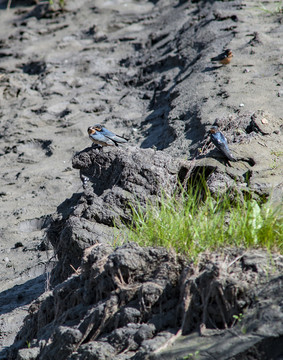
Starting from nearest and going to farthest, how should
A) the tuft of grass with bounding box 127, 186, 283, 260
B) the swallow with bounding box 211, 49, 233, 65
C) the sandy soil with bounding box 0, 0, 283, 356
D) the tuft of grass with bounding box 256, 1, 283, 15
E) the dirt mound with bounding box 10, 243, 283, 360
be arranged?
the dirt mound with bounding box 10, 243, 283, 360 < the tuft of grass with bounding box 127, 186, 283, 260 < the sandy soil with bounding box 0, 0, 283, 356 < the swallow with bounding box 211, 49, 233, 65 < the tuft of grass with bounding box 256, 1, 283, 15

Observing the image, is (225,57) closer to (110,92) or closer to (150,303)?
(110,92)

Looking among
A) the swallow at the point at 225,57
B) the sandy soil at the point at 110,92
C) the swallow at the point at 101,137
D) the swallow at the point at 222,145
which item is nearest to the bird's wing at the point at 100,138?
the swallow at the point at 101,137

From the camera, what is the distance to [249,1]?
28.3 feet

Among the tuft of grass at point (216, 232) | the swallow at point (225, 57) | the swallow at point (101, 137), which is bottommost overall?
the swallow at point (101, 137)

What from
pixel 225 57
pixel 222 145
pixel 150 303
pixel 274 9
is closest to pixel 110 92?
pixel 225 57

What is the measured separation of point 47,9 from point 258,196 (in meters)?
7.91

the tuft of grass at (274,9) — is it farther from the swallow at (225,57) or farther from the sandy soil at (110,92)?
the swallow at (225,57)

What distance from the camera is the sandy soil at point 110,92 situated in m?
5.10

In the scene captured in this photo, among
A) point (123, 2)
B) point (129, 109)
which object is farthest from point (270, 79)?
point (123, 2)

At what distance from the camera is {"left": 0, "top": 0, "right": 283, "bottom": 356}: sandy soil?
5102 mm

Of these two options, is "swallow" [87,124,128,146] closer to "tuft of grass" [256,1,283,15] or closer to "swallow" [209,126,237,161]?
"swallow" [209,126,237,161]

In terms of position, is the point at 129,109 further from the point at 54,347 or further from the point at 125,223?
the point at 54,347

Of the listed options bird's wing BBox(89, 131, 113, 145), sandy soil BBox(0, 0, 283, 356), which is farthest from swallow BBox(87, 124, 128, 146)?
sandy soil BBox(0, 0, 283, 356)

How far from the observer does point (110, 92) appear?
8.39 metres
